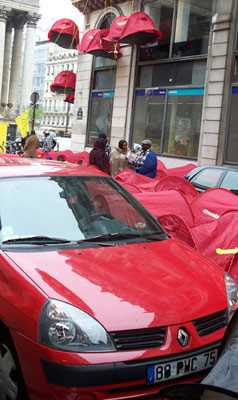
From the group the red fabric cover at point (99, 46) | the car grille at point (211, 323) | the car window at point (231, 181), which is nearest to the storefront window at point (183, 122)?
the red fabric cover at point (99, 46)

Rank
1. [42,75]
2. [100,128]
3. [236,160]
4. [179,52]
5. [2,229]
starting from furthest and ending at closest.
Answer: [42,75], [100,128], [179,52], [236,160], [2,229]

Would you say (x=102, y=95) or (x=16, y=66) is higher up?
(x=16, y=66)

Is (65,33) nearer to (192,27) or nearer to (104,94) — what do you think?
(104,94)

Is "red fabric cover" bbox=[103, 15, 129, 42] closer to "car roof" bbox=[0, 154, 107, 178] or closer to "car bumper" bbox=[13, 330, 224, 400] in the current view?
"car roof" bbox=[0, 154, 107, 178]

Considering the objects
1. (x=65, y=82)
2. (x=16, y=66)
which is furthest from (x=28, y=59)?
(x=65, y=82)

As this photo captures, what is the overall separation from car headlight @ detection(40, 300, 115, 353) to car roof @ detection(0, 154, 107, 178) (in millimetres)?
1712

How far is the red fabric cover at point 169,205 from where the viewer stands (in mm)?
6750

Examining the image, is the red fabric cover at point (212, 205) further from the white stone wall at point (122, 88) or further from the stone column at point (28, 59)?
the stone column at point (28, 59)

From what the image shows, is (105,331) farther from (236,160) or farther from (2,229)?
(236,160)

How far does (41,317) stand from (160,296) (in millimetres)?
730

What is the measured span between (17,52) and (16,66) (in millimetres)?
Answer: 1762

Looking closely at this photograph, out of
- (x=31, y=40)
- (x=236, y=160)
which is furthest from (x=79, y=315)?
(x=31, y=40)

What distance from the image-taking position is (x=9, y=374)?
3611 mm

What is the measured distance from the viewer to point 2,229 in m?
4.22
